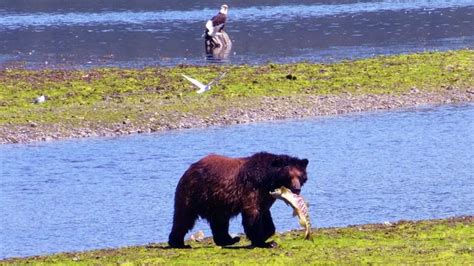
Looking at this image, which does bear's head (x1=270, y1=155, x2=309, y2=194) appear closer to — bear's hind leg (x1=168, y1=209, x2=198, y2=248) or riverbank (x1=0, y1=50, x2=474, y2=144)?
bear's hind leg (x1=168, y1=209, x2=198, y2=248)

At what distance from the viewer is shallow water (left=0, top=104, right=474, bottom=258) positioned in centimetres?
1616

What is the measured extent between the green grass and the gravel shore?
0.79 ft

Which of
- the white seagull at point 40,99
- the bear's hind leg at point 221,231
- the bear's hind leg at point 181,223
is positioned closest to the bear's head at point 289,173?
the bear's hind leg at point 221,231

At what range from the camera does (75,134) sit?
81.0 ft

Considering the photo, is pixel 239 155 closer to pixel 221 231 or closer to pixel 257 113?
pixel 257 113

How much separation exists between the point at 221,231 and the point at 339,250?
1.55m

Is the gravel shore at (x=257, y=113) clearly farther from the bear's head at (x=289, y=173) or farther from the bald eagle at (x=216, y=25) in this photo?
the bear's head at (x=289, y=173)

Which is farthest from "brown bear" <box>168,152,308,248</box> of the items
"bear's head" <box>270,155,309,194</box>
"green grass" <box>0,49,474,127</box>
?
"green grass" <box>0,49,474,127</box>

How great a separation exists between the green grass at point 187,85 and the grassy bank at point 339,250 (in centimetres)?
1228

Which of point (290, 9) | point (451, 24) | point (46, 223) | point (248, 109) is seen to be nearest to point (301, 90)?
point (248, 109)

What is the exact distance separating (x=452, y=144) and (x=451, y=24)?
23740mm

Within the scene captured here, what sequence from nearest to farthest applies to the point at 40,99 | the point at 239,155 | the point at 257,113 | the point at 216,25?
the point at 239,155 < the point at 257,113 < the point at 40,99 < the point at 216,25

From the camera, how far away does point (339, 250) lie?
11.9 metres

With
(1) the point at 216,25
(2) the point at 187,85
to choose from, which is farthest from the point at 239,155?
(1) the point at 216,25
